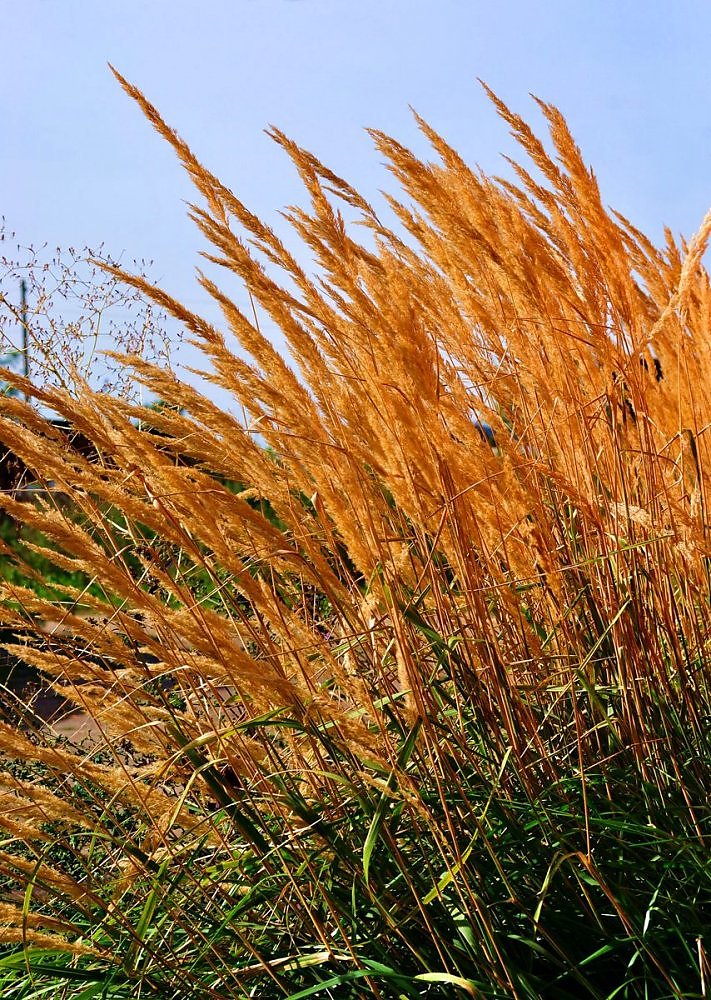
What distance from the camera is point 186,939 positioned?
173cm

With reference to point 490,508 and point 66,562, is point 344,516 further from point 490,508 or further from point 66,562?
point 66,562

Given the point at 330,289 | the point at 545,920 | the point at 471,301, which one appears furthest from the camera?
the point at 471,301

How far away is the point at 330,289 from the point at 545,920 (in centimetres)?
102

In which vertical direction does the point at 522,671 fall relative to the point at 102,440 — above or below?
below

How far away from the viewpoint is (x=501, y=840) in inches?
58.9

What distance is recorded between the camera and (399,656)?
1.26m

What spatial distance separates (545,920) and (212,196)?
116 cm

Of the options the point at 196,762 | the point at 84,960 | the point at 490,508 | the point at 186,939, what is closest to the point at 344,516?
the point at 490,508

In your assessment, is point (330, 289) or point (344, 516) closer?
point (344, 516)

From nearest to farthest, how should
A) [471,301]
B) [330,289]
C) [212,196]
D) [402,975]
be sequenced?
1. [402,975]
2. [212,196]
3. [330,289]
4. [471,301]

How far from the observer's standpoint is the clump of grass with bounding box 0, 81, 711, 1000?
55.5 inches

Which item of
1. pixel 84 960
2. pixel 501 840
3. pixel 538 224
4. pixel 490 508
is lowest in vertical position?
pixel 84 960

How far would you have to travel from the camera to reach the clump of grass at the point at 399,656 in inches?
55.5

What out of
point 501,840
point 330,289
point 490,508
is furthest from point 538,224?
point 501,840
